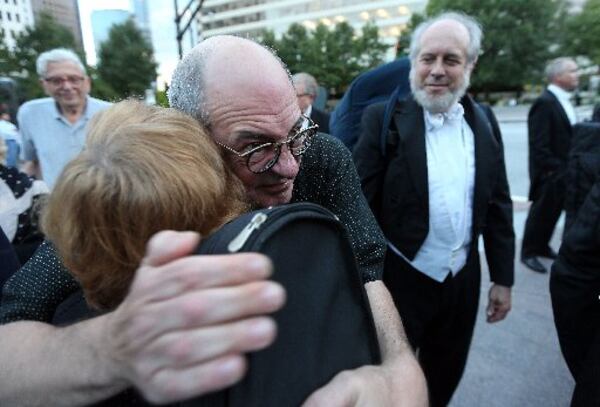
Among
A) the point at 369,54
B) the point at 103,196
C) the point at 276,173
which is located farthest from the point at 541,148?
the point at 369,54

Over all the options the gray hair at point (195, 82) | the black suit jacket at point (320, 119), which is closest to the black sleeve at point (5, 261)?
the gray hair at point (195, 82)

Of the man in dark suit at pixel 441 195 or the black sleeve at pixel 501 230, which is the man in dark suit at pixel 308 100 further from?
the black sleeve at pixel 501 230

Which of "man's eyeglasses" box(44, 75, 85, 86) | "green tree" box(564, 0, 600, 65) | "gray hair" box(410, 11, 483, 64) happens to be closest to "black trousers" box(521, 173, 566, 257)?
"gray hair" box(410, 11, 483, 64)

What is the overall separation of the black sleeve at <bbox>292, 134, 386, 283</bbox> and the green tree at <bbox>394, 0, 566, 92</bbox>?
1677 inches

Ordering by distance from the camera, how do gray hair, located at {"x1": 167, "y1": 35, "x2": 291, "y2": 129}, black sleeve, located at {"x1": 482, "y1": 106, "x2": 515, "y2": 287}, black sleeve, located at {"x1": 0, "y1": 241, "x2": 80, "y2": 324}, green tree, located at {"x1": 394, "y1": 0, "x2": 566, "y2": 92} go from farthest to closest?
green tree, located at {"x1": 394, "y1": 0, "x2": 566, "y2": 92} → black sleeve, located at {"x1": 482, "y1": 106, "x2": 515, "y2": 287} → gray hair, located at {"x1": 167, "y1": 35, "x2": 291, "y2": 129} → black sleeve, located at {"x1": 0, "y1": 241, "x2": 80, "y2": 324}

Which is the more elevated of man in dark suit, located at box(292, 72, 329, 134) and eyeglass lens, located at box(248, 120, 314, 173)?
eyeglass lens, located at box(248, 120, 314, 173)

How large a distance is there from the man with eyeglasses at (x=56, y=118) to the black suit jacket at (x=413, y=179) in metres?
2.50

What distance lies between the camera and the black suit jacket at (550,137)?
4.55 m

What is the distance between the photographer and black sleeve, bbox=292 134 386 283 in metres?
1.26

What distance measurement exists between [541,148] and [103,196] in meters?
4.91

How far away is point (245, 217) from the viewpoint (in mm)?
642

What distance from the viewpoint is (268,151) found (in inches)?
44.6

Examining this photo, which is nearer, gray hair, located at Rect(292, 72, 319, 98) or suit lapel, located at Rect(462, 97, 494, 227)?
suit lapel, located at Rect(462, 97, 494, 227)

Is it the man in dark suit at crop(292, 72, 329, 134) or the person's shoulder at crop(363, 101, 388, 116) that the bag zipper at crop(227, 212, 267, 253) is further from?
the man in dark suit at crop(292, 72, 329, 134)
